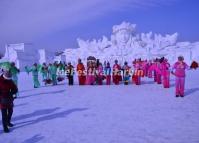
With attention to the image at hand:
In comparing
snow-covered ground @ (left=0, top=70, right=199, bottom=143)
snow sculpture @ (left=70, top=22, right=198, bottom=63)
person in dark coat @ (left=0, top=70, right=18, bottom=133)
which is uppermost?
snow sculpture @ (left=70, top=22, right=198, bottom=63)

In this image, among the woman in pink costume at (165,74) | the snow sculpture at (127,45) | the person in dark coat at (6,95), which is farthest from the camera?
the snow sculpture at (127,45)

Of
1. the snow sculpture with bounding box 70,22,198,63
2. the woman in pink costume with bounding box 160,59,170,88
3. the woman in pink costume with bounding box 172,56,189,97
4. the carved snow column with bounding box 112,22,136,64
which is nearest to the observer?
the woman in pink costume with bounding box 172,56,189,97

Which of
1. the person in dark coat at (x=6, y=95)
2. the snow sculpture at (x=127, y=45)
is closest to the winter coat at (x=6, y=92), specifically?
the person in dark coat at (x=6, y=95)

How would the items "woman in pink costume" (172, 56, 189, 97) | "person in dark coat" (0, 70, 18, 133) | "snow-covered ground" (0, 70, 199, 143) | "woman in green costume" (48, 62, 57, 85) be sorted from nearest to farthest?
"snow-covered ground" (0, 70, 199, 143), "person in dark coat" (0, 70, 18, 133), "woman in pink costume" (172, 56, 189, 97), "woman in green costume" (48, 62, 57, 85)

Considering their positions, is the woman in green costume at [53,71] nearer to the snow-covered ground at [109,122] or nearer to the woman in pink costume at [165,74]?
the woman in pink costume at [165,74]

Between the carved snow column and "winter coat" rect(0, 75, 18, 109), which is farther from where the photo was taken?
the carved snow column

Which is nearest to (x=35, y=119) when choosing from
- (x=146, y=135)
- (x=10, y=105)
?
(x=10, y=105)

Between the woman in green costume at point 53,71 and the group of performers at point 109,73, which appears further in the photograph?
the woman in green costume at point 53,71

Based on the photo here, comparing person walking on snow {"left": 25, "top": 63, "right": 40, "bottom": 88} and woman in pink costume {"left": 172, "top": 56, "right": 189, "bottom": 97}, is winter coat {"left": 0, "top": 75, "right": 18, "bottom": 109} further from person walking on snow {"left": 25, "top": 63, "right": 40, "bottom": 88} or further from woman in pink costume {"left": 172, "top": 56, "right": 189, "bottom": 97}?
person walking on snow {"left": 25, "top": 63, "right": 40, "bottom": 88}

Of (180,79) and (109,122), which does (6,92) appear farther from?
(180,79)

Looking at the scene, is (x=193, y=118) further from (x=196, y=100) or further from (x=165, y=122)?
(x=196, y=100)

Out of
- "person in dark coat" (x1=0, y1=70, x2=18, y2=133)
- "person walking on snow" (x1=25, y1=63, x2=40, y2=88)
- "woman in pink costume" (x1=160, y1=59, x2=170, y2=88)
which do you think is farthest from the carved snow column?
"person in dark coat" (x1=0, y1=70, x2=18, y2=133)

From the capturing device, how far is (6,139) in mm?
6043

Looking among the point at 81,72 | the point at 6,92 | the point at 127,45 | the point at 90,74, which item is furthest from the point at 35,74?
the point at 127,45
